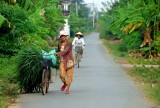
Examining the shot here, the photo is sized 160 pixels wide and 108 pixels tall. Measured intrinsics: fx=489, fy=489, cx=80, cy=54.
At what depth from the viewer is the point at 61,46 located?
1478 centimetres

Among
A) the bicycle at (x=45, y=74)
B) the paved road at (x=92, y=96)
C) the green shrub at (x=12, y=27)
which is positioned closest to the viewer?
the paved road at (x=92, y=96)

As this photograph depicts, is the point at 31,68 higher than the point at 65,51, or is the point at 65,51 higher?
the point at 65,51

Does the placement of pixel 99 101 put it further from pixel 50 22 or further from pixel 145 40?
pixel 50 22

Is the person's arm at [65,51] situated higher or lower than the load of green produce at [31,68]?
higher

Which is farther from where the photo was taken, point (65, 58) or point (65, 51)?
point (65, 58)

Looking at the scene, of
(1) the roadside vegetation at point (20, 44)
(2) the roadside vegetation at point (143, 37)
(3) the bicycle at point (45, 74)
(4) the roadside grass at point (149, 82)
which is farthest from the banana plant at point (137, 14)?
(3) the bicycle at point (45, 74)

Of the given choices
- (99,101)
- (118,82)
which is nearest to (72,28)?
(118,82)

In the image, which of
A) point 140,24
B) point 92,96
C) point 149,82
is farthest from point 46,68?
point 140,24

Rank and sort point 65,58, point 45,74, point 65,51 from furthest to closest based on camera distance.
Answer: point 65,58, point 65,51, point 45,74

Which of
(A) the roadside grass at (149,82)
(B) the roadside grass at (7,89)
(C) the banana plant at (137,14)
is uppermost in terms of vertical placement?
(C) the banana plant at (137,14)

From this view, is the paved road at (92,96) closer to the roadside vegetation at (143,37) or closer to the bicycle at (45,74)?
the bicycle at (45,74)

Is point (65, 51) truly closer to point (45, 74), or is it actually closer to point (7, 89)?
point (45, 74)

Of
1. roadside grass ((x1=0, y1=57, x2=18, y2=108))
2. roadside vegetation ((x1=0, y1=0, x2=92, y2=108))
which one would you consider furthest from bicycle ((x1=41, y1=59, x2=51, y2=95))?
roadside grass ((x1=0, y1=57, x2=18, y2=108))

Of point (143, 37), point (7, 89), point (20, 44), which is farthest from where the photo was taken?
point (143, 37)
